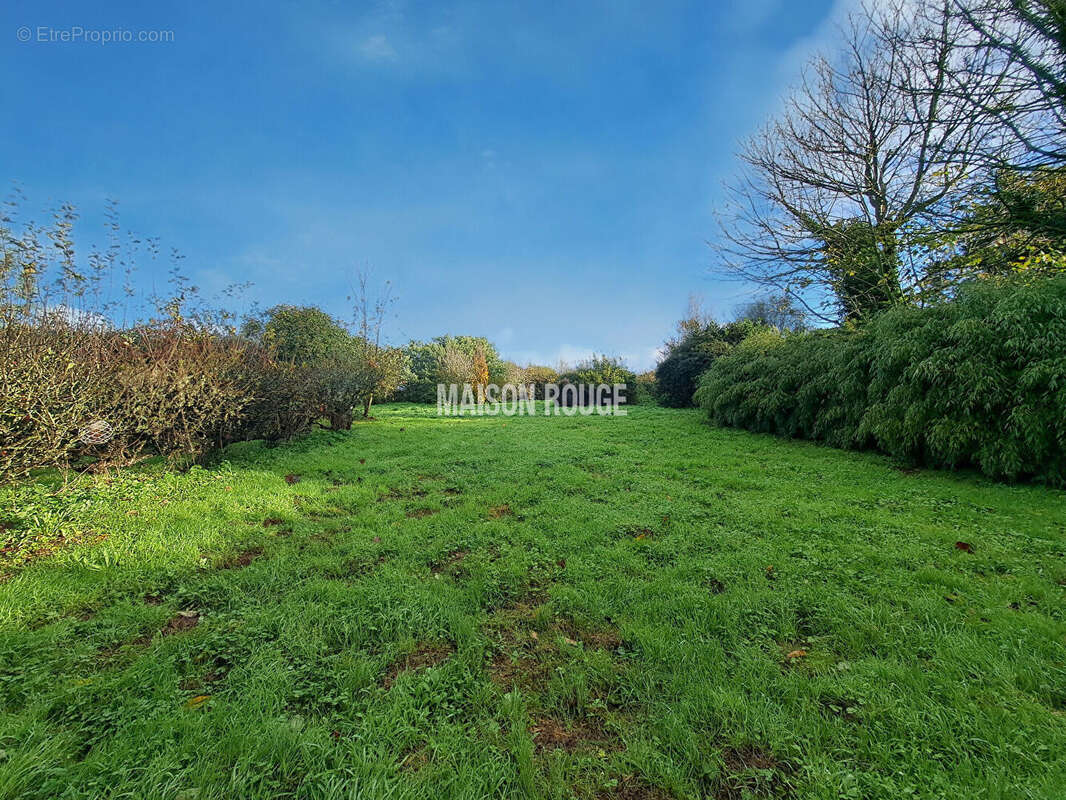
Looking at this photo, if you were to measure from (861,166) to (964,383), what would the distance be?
245 inches

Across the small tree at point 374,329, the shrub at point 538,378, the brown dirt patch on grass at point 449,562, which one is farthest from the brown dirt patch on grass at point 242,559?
the shrub at point 538,378

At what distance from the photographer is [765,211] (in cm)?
860

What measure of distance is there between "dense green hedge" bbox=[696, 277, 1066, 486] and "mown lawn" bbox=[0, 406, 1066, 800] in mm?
854

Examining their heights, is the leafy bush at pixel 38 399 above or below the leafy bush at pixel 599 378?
below

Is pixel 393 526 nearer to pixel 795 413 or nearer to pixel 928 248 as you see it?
pixel 795 413

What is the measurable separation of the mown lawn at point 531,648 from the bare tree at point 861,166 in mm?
5946

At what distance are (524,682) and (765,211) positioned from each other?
10274mm

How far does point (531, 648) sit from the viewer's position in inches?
75.0

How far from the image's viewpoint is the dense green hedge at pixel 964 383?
4102mm

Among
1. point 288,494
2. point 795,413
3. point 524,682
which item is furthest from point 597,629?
point 795,413

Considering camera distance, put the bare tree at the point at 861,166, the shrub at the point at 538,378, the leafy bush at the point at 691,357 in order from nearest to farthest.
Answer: the bare tree at the point at 861,166
the leafy bush at the point at 691,357
the shrub at the point at 538,378

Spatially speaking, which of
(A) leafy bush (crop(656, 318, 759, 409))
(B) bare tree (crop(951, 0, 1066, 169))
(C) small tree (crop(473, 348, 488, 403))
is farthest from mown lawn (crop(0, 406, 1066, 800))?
(C) small tree (crop(473, 348, 488, 403))

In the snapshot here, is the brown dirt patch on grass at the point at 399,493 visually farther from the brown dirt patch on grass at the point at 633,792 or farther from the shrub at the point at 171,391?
the brown dirt patch on grass at the point at 633,792

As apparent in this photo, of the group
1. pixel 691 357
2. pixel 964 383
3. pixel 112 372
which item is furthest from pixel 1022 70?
pixel 112 372
